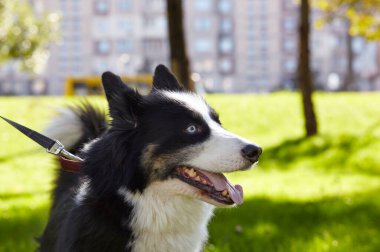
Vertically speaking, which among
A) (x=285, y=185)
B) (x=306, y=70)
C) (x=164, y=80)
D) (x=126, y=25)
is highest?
(x=164, y=80)

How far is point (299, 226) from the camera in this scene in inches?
266

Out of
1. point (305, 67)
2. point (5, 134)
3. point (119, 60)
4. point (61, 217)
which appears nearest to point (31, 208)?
point (61, 217)

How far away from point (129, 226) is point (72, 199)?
618 mm

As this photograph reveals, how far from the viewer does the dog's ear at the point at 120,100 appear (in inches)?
138

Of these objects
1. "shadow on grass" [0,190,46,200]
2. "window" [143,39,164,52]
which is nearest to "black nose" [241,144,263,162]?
"shadow on grass" [0,190,46,200]

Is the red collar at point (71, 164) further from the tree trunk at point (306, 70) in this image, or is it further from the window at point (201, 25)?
the window at point (201, 25)

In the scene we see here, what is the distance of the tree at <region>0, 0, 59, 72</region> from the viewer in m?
34.5

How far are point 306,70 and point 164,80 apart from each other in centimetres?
1218

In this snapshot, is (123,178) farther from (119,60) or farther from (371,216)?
(119,60)

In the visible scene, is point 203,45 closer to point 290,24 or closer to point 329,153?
point 290,24

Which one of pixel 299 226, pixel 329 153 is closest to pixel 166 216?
pixel 299 226

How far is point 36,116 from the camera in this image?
22.9 m

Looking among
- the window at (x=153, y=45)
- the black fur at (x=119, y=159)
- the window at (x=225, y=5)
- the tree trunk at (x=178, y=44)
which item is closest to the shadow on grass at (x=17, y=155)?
the tree trunk at (x=178, y=44)

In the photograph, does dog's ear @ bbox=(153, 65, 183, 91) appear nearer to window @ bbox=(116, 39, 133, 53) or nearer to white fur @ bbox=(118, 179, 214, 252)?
white fur @ bbox=(118, 179, 214, 252)
